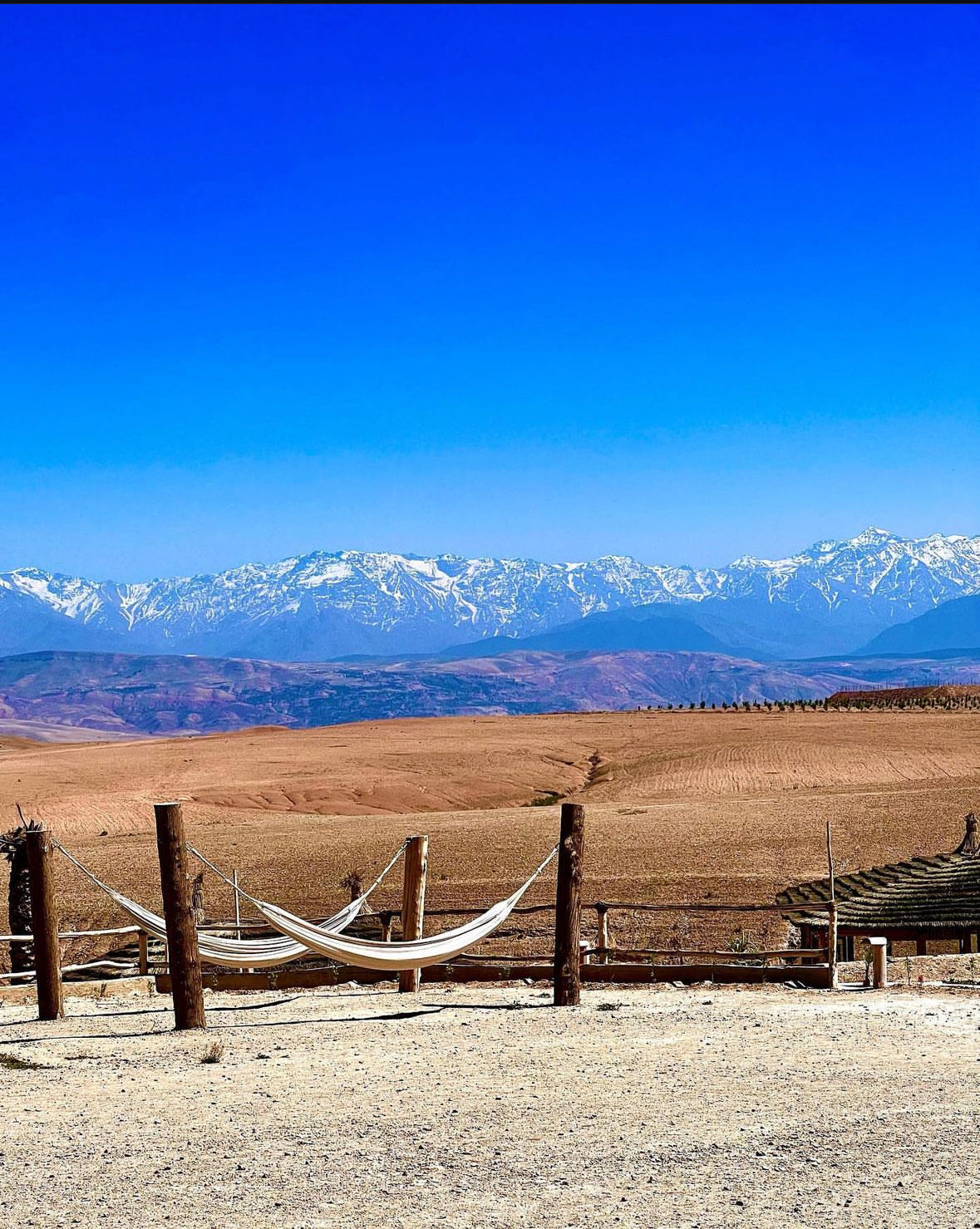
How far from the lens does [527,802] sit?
4894 centimetres

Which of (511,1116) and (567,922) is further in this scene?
(567,922)

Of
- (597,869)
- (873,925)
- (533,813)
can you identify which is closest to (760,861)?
(597,869)

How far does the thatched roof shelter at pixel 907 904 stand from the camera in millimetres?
19016

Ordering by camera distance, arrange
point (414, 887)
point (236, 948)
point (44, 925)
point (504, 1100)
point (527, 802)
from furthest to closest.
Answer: point (527, 802) → point (414, 887) → point (236, 948) → point (44, 925) → point (504, 1100)

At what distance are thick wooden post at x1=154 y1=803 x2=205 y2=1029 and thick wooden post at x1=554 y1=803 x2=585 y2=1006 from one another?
4.14 m

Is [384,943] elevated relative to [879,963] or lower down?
elevated

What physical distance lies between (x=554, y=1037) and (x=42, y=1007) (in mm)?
6270

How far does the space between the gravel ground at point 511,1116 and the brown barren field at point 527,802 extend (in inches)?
309

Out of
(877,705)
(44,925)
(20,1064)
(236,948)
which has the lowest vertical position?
(20,1064)

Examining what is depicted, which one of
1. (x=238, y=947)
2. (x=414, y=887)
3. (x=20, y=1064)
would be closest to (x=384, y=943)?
(x=414, y=887)

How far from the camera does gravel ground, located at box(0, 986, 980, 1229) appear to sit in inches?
324

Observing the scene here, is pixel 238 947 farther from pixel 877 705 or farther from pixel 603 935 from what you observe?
pixel 877 705

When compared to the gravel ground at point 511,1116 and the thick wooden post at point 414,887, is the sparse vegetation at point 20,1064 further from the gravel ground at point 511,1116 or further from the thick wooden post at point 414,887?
the thick wooden post at point 414,887

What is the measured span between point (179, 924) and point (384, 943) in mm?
2260
